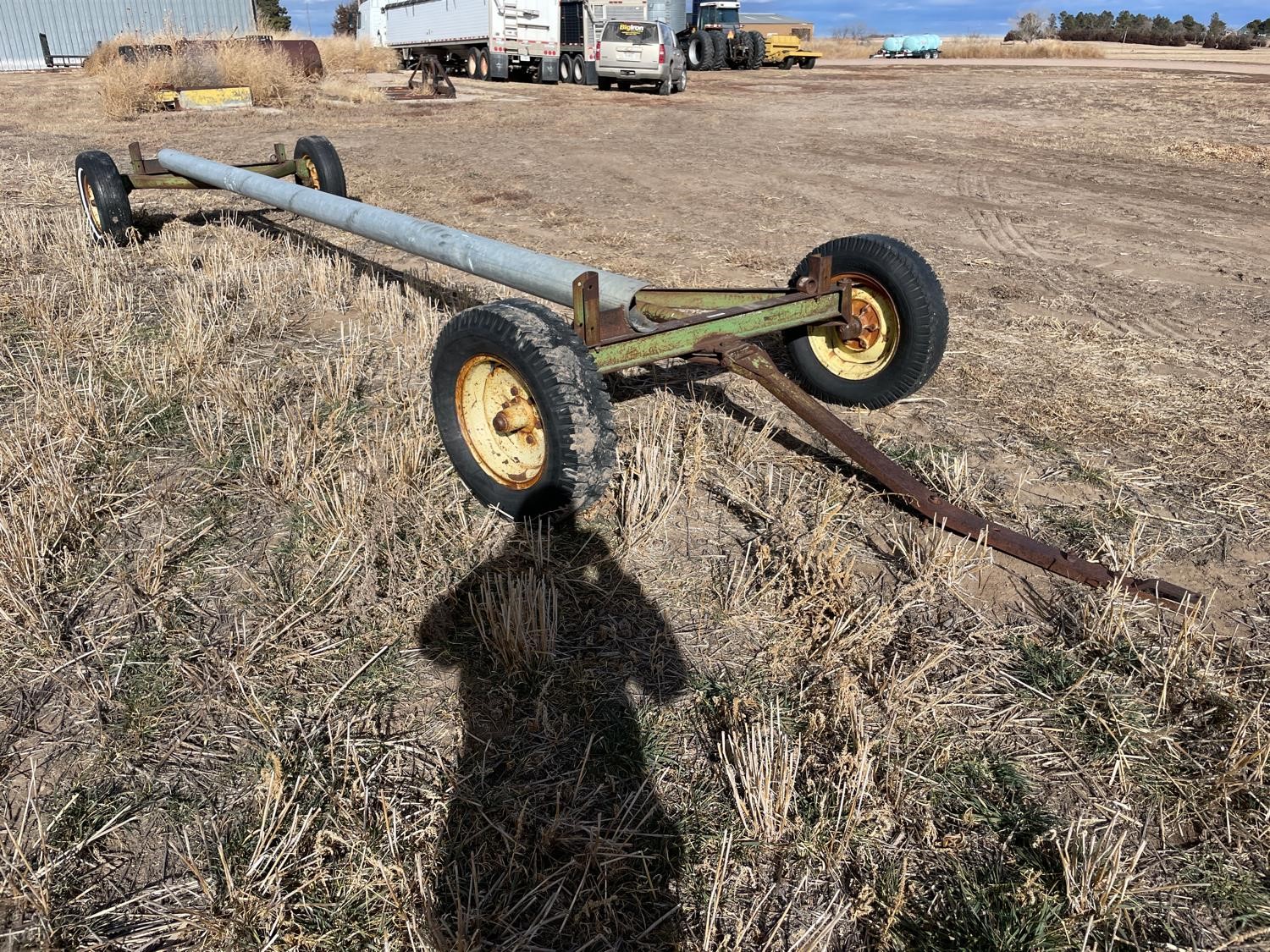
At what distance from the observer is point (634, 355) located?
3320 mm

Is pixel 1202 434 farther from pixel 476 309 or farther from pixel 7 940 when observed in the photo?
pixel 7 940

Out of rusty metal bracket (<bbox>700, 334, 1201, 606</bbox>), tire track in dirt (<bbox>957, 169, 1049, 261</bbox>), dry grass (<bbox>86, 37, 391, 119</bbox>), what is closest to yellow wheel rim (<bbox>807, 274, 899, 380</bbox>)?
rusty metal bracket (<bbox>700, 334, 1201, 606</bbox>)

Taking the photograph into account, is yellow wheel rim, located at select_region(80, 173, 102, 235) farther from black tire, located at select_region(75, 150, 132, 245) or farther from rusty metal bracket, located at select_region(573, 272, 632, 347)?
rusty metal bracket, located at select_region(573, 272, 632, 347)

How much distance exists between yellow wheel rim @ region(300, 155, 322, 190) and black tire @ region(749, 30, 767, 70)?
3067 centimetres

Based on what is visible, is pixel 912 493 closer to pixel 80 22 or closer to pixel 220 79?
pixel 220 79

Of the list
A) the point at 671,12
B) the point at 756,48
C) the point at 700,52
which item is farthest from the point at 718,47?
the point at 671,12

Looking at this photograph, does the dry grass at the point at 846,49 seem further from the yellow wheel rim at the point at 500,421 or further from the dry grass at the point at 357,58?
the yellow wheel rim at the point at 500,421

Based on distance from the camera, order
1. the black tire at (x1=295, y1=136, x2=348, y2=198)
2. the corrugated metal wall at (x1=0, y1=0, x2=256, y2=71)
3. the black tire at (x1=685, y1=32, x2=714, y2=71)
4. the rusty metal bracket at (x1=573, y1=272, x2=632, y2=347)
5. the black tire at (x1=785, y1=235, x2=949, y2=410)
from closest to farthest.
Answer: the rusty metal bracket at (x1=573, y1=272, x2=632, y2=347)
the black tire at (x1=785, y1=235, x2=949, y2=410)
the black tire at (x1=295, y1=136, x2=348, y2=198)
the black tire at (x1=685, y1=32, x2=714, y2=71)
the corrugated metal wall at (x1=0, y1=0, x2=256, y2=71)

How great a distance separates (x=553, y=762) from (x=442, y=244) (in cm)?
322

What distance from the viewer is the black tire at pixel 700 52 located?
32062 millimetres

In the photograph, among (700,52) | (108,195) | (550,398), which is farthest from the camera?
(700,52)

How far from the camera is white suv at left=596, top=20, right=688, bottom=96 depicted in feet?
79.0

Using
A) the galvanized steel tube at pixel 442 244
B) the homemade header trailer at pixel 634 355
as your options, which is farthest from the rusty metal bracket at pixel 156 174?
the homemade header trailer at pixel 634 355

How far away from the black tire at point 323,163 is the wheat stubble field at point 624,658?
226 cm
